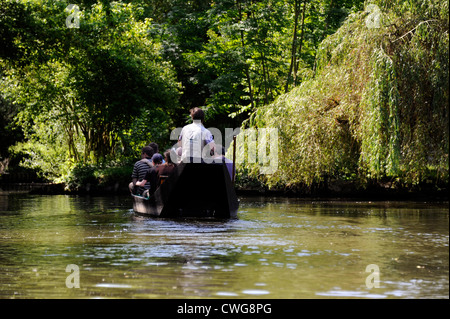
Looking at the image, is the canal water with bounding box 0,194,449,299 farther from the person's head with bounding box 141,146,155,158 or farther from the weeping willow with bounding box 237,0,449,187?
the person's head with bounding box 141,146,155,158

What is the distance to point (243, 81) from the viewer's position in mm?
33844

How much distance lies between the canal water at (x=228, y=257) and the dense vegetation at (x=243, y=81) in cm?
238

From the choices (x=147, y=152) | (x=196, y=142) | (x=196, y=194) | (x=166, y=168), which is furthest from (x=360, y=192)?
(x=196, y=142)

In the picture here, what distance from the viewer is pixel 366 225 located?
13445 millimetres

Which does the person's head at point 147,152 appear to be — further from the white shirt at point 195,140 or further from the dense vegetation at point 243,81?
the dense vegetation at point 243,81

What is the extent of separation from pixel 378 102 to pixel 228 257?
7.03 m

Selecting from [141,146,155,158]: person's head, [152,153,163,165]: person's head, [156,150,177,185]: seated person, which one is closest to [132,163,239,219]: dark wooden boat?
[156,150,177,185]: seated person

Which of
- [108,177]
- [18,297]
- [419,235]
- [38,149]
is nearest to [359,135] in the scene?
[419,235]

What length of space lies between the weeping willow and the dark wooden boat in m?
3.23

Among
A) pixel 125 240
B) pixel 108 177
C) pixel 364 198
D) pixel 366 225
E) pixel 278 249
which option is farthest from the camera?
pixel 108 177

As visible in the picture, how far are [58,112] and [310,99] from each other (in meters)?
14.7

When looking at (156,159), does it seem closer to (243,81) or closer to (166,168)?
(166,168)

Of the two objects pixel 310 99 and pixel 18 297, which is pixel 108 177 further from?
pixel 18 297

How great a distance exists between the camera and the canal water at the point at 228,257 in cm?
691
